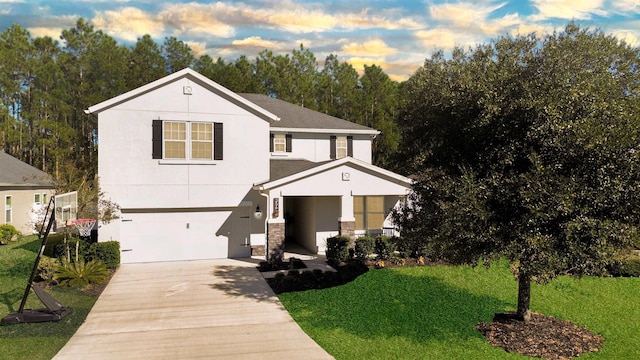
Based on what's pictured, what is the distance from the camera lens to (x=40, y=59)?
43.5 metres

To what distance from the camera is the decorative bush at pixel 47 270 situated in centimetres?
1298

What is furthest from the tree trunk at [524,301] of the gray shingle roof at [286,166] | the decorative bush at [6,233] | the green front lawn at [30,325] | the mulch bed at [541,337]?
the decorative bush at [6,233]

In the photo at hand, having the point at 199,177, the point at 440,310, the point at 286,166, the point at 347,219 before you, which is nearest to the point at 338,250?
Answer: the point at 347,219

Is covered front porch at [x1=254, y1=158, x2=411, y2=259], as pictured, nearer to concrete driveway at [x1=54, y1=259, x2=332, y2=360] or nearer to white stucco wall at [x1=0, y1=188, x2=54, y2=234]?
concrete driveway at [x1=54, y1=259, x2=332, y2=360]

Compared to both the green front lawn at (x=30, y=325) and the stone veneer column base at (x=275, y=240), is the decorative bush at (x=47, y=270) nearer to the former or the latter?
the green front lawn at (x=30, y=325)

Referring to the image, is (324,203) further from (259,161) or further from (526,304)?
(526,304)

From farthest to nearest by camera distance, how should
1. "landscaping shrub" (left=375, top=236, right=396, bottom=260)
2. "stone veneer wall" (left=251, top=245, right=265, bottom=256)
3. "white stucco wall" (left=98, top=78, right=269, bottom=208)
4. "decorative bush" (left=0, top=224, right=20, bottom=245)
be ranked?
1. "decorative bush" (left=0, top=224, right=20, bottom=245)
2. "stone veneer wall" (left=251, top=245, right=265, bottom=256)
3. "white stucco wall" (left=98, top=78, right=269, bottom=208)
4. "landscaping shrub" (left=375, top=236, right=396, bottom=260)

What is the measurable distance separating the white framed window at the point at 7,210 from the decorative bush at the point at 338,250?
65.2 feet

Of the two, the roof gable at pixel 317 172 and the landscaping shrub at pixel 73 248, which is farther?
the roof gable at pixel 317 172

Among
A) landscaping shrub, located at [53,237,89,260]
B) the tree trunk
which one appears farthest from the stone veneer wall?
the tree trunk

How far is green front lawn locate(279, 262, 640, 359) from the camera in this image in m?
8.65

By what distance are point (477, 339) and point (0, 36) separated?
51446mm

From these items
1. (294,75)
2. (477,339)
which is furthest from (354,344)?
(294,75)

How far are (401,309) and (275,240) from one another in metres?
7.00
